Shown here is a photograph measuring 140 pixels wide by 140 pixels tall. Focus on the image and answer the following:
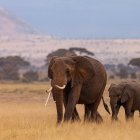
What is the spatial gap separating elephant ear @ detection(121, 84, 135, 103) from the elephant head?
350 cm

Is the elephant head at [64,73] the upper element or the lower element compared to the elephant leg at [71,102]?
upper

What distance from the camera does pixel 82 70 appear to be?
51.4 feet

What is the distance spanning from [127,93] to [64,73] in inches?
200

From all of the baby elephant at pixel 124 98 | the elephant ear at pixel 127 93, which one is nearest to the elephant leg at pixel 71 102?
the baby elephant at pixel 124 98

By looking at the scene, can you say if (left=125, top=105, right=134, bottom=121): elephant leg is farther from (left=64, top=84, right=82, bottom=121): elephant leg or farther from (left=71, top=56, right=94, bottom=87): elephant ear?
(left=64, top=84, right=82, bottom=121): elephant leg

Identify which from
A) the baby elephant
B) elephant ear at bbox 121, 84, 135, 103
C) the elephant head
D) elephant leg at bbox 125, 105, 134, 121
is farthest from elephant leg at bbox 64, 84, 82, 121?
elephant ear at bbox 121, 84, 135, 103

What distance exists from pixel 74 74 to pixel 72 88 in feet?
1.19

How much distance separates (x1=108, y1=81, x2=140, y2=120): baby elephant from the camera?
19094mm

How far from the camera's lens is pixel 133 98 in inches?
779

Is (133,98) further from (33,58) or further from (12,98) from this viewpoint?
(33,58)

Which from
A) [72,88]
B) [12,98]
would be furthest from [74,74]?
[12,98]

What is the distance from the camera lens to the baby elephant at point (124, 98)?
62.6ft

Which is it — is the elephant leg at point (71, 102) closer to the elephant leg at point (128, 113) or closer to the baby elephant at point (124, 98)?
the elephant leg at point (128, 113)

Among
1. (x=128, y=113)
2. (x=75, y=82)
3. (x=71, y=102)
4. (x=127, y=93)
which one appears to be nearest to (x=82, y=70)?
(x=75, y=82)
